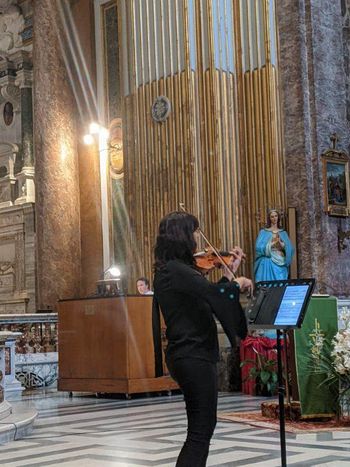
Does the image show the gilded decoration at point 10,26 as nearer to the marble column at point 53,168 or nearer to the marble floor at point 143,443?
the marble column at point 53,168

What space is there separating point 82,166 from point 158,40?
280cm

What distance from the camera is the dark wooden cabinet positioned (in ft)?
32.9

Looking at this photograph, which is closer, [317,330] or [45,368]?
[317,330]

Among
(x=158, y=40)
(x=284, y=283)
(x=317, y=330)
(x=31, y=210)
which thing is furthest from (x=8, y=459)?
(x=31, y=210)

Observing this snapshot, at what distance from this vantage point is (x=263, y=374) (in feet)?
31.9

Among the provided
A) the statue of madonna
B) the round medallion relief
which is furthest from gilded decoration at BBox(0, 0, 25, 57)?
the statue of madonna

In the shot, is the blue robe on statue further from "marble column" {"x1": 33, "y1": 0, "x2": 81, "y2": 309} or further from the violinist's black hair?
the violinist's black hair

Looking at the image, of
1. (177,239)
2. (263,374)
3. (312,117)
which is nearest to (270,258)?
(312,117)

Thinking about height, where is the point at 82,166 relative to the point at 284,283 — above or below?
above

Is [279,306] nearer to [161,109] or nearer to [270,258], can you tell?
[270,258]

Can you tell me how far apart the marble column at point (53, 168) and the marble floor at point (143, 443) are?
5.94 metres

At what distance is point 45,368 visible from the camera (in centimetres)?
1267

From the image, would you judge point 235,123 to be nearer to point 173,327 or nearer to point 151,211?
point 151,211

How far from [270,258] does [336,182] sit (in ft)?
4.34
